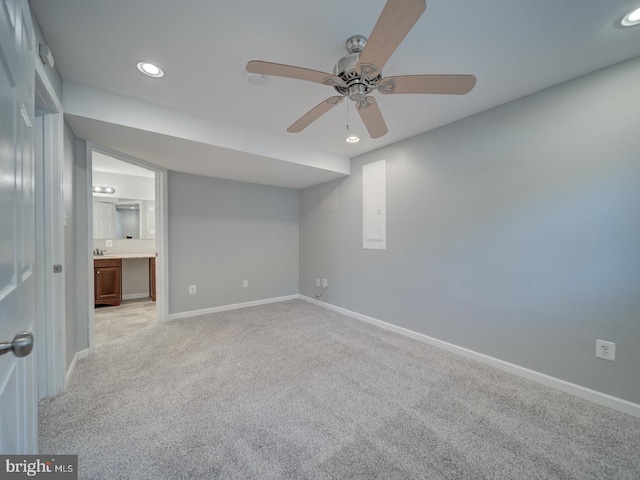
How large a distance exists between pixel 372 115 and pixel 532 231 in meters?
1.62

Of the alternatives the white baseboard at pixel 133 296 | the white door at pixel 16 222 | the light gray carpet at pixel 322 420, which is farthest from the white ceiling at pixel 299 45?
the white baseboard at pixel 133 296

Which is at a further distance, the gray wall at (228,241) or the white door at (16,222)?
the gray wall at (228,241)

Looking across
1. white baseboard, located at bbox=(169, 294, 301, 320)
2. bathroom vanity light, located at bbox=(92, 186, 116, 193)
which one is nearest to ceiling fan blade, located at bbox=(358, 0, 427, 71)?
A: white baseboard, located at bbox=(169, 294, 301, 320)

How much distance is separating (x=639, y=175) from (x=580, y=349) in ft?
4.11

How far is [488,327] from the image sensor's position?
7.68ft

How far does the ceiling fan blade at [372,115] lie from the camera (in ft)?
5.17

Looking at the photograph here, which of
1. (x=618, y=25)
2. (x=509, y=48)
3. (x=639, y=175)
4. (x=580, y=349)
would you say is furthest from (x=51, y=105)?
(x=580, y=349)

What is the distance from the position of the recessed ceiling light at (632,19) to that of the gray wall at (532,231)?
43 cm

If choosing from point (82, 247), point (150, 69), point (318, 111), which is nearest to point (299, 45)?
point (318, 111)

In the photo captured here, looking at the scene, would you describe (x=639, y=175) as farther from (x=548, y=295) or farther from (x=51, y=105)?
(x=51, y=105)

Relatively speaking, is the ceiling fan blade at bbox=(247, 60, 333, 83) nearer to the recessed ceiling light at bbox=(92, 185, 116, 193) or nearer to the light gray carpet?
the light gray carpet

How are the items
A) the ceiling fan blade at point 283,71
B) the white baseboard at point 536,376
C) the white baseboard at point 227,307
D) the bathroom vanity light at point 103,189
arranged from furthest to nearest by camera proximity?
1. the bathroom vanity light at point 103,189
2. the white baseboard at point 227,307
3. the white baseboard at point 536,376
4. the ceiling fan blade at point 283,71

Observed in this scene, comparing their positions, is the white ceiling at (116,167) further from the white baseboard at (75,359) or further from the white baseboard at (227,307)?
the white baseboard at (75,359)

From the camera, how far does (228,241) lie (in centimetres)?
408
